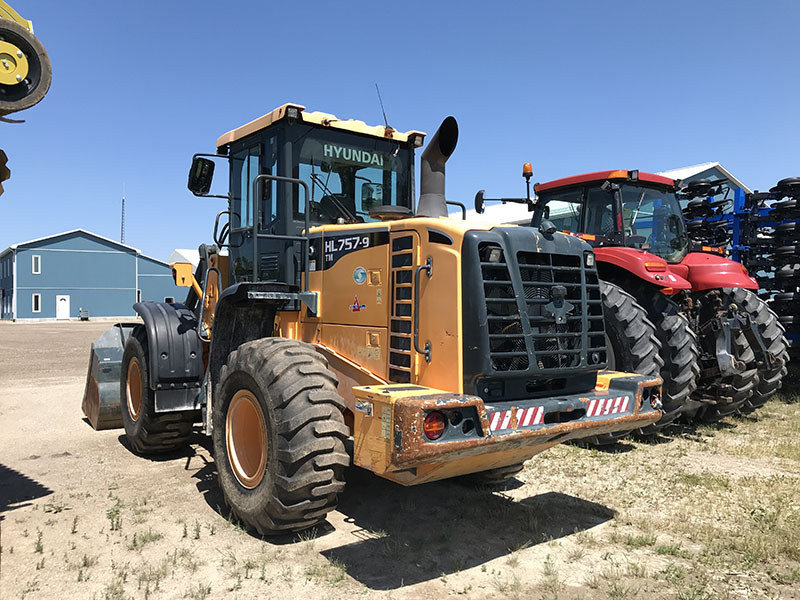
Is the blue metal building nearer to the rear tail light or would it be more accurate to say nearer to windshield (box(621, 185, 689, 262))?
windshield (box(621, 185, 689, 262))

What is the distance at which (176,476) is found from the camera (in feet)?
19.4

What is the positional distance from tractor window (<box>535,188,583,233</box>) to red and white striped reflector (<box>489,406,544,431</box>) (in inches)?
201

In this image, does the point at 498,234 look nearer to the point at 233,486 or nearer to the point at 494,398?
the point at 494,398

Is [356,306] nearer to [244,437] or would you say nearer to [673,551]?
[244,437]

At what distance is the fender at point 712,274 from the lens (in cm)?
783

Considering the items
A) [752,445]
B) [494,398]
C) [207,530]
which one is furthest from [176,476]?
[752,445]

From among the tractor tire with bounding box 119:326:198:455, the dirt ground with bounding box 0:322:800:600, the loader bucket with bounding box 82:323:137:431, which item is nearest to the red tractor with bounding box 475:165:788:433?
the dirt ground with bounding box 0:322:800:600

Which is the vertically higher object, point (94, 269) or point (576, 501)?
point (94, 269)

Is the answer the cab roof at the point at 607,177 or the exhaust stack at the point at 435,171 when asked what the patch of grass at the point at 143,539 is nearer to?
the exhaust stack at the point at 435,171

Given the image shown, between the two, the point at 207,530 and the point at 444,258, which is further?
the point at 207,530

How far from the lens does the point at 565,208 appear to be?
881 cm

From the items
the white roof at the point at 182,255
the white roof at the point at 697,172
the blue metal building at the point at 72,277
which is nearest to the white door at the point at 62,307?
the blue metal building at the point at 72,277

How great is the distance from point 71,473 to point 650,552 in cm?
496

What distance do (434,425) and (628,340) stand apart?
3.83 metres
